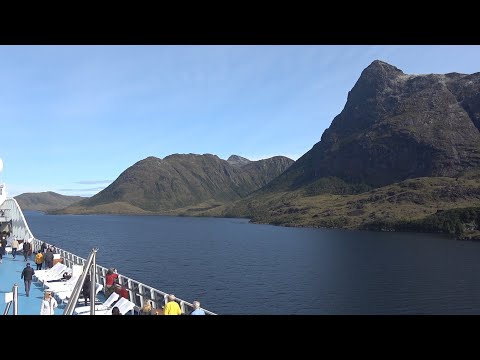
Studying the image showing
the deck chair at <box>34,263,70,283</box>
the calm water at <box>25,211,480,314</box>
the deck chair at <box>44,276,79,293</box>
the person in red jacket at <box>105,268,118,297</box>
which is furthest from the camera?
the calm water at <box>25,211,480,314</box>

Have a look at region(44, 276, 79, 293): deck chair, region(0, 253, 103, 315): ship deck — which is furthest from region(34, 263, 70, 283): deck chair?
region(44, 276, 79, 293): deck chair

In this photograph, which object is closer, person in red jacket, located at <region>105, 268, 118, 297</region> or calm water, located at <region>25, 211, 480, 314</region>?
person in red jacket, located at <region>105, 268, 118, 297</region>

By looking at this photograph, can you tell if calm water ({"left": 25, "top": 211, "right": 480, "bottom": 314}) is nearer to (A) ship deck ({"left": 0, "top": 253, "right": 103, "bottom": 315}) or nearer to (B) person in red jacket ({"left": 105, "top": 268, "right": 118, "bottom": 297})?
(A) ship deck ({"left": 0, "top": 253, "right": 103, "bottom": 315})

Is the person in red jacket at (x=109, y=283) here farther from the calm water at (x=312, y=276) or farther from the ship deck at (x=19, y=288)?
the calm water at (x=312, y=276)

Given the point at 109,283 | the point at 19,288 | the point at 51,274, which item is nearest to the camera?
the point at 109,283

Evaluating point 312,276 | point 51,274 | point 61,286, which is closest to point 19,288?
point 51,274

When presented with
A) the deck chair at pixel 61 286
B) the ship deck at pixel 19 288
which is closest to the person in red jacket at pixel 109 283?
the deck chair at pixel 61 286

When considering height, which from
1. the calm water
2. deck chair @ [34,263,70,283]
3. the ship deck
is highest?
deck chair @ [34,263,70,283]

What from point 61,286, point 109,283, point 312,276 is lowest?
point 312,276

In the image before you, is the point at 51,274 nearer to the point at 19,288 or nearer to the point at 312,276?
the point at 19,288
